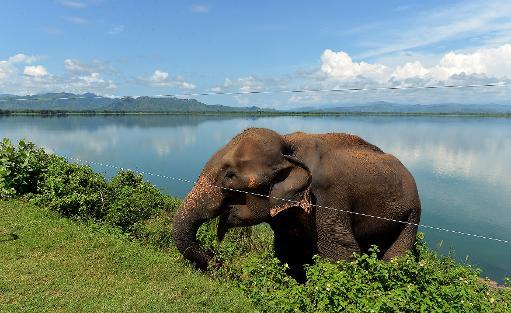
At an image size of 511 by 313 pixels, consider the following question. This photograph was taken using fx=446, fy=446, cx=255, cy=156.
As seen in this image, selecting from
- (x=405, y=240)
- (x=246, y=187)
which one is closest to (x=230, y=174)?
(x=246, y=187)

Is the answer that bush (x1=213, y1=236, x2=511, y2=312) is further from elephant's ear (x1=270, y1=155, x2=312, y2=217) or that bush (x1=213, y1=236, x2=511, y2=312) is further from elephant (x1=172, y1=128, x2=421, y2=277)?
elephant's ear (x1=270, y1=155, x2=312, y2=217)

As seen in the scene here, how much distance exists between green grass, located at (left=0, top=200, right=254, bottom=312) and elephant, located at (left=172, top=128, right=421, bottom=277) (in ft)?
1.95

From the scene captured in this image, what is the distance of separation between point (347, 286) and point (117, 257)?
4.22 m

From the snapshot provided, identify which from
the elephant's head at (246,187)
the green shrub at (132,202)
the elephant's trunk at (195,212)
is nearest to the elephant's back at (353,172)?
the elephant's head at (246,187)

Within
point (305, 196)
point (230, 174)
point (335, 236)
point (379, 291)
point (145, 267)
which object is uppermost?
point (230, 174)

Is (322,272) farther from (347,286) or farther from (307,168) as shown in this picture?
(307,168)

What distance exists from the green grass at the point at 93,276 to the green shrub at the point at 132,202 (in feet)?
3.75

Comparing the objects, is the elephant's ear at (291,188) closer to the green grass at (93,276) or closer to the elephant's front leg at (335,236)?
the elephant's front leg at (335,236)

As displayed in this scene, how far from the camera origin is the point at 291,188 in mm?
5613

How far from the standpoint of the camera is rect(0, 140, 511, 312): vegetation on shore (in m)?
4.77

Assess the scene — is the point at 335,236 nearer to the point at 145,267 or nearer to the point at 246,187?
the point at 246,187

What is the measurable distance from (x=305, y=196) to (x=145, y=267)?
3098 mm

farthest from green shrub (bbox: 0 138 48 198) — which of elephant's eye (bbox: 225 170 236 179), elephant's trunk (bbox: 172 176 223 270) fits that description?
elephant's eye (bbox: 225 170 236 179)

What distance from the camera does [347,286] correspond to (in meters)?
4.75
